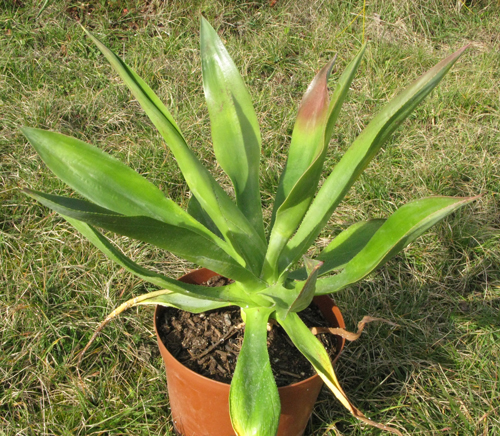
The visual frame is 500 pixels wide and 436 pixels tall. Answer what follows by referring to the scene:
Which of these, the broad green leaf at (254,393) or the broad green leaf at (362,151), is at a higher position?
the broad green leaf at (362,151)

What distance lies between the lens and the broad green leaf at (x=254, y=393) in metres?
0.93

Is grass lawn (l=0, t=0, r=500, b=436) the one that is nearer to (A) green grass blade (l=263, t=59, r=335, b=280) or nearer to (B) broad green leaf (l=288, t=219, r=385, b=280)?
(B) broad green leaf (l=288, t=219, r=385, b=280)

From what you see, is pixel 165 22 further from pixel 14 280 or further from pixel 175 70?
pixel 14 280

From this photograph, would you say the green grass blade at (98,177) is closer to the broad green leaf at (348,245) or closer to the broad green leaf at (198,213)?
the broad green leaf at (198,213)

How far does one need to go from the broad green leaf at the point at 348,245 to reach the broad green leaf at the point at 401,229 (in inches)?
7.2

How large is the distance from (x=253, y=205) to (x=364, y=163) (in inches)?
12.1

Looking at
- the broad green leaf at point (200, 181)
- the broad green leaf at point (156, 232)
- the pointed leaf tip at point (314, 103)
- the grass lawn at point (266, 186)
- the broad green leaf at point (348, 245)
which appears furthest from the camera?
the grass lawn at point (266, 186)

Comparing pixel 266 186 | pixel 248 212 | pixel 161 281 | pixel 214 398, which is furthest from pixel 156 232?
pixel 266 186

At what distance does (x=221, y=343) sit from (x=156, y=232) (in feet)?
1.63

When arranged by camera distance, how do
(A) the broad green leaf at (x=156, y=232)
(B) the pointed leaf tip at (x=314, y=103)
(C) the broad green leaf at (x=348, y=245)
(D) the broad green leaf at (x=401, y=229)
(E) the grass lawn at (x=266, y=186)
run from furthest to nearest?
(E) the grass lawn at (x=266, y=186) < (C) the broad green leaf at (x=348, y=245) < (B) the pointed leaf tip at (x=314, y=103) < (D) the broad green leaf at (x=401, y=229) < (A) the broad green leaf at (x=156, y=232)

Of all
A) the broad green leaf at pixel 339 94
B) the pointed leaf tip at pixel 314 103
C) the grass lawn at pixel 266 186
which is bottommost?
the grass lawn at pixel 266 186

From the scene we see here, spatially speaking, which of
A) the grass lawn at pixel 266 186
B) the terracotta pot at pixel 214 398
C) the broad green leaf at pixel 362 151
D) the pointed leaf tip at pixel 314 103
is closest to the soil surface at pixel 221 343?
the terracotta pot at pixel 214 398

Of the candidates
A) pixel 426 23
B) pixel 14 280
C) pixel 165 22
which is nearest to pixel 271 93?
pixel 165 22

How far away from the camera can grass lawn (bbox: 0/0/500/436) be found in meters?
1.50
